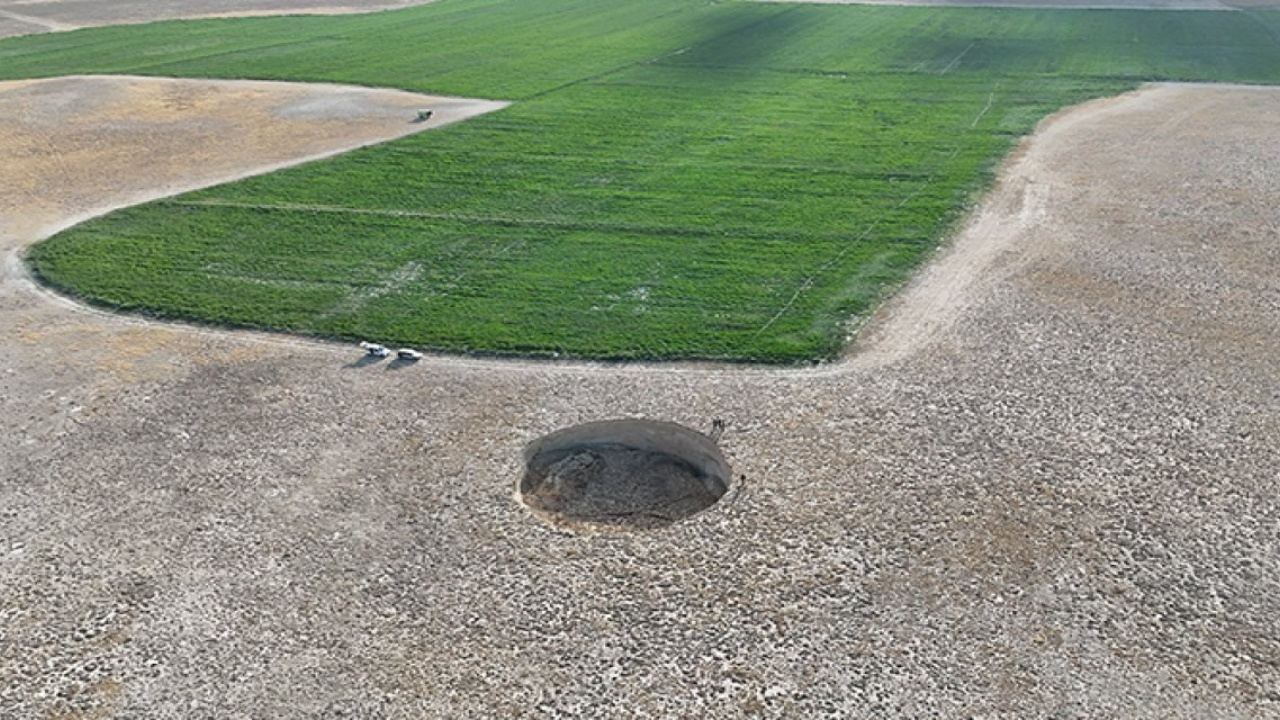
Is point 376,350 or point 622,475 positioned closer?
point 622,475

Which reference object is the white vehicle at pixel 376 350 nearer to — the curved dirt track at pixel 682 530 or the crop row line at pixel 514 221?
the curved dirt track at pixel 682 530

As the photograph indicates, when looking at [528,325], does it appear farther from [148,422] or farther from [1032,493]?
[1032,493]

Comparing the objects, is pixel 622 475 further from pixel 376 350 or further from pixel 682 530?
pixel 376 350

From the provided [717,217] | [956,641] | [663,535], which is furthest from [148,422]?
[717,217]

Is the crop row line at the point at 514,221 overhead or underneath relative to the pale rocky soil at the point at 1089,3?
overhead

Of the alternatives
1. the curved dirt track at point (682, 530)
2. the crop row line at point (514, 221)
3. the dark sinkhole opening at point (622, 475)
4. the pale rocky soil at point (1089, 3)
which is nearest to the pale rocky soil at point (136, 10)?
the pale rocky soil at point (1089, 3)

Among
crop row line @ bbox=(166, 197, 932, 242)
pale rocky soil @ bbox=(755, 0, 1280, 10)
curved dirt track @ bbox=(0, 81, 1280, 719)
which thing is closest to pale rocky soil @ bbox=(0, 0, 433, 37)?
pale rocky soil @ bbox=(755, 0, 1280, 10)

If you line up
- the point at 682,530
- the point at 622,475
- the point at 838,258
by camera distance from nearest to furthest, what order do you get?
the point at 682,530, the point at 622,475, the point at 838,258

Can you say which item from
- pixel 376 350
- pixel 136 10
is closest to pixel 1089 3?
pixel 136 10
